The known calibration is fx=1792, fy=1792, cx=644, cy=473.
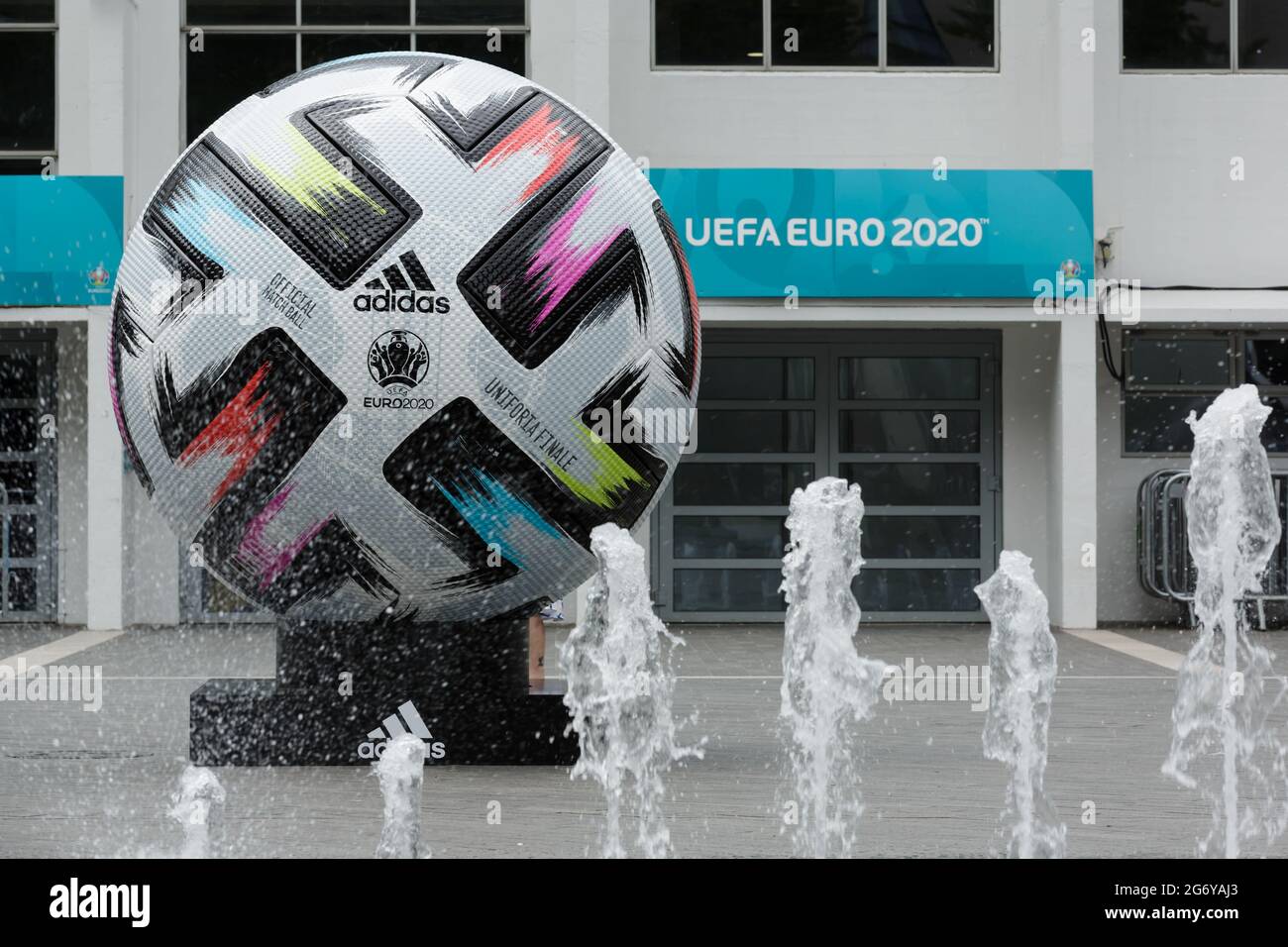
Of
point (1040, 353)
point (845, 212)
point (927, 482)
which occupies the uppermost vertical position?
Result: point (845, 212)

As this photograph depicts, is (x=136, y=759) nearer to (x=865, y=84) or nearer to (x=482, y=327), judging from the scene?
(x=482, y=327)

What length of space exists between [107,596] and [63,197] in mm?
3643

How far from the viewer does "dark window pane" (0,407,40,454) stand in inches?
685

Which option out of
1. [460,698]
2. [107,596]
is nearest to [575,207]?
[460,698]

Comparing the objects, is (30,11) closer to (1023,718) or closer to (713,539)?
(713,539)

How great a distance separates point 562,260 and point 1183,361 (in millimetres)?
11909

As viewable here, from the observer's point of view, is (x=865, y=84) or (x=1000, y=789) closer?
(x=1000, y=789)

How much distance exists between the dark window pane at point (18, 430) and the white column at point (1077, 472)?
983 centimetres

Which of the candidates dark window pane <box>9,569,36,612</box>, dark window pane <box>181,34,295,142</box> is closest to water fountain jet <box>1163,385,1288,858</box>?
dark window pane <box>181,34,295,142</box>

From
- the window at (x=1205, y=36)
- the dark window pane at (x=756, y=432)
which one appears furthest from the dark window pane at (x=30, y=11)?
the window at (x=1205, y=36)

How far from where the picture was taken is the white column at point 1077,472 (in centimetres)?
1655

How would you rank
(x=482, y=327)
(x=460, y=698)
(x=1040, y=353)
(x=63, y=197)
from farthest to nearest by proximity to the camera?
(x=1040, y=353) → (x=63, y=197) → (x=460, y=698) → (x=482, y=327)

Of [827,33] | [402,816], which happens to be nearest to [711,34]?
[827,33]

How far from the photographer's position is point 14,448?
57.3 ft
